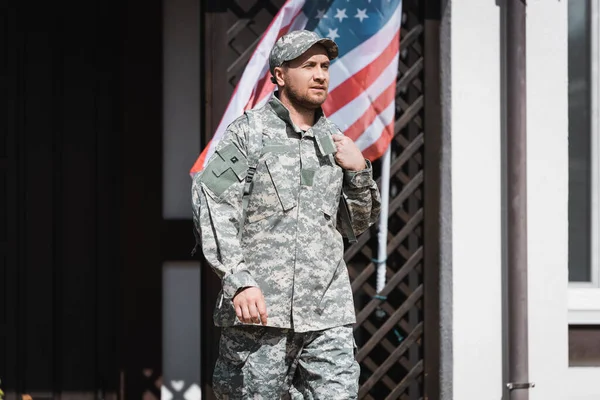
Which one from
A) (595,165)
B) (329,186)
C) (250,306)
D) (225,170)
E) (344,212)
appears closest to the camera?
(250,306)

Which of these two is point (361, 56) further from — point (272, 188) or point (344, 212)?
point (272, 188)

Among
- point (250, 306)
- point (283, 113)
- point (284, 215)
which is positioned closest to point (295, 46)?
point (283, 113)

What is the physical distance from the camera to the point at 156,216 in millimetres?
6395

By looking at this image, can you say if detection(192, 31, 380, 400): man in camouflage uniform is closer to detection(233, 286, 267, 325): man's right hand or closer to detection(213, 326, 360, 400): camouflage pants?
detection(213, 326, 360, 400): camouflage pants

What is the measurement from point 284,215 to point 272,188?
0.12 meters

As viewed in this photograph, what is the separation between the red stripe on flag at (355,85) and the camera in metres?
5.82

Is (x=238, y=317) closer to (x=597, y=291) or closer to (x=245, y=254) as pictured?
(x=245, y=254)

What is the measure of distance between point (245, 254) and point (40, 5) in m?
2.89

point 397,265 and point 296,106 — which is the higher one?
point 296,106

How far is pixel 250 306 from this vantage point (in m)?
4.07

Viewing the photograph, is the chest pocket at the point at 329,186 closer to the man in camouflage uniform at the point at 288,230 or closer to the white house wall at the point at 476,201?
the man in camouflage uniform at the point at 288,230

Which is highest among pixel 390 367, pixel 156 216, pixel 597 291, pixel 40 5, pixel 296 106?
pixel 40 5

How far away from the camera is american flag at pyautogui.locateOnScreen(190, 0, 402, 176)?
18.9 ft

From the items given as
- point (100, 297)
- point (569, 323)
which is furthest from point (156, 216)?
Result: point (569, 323)
